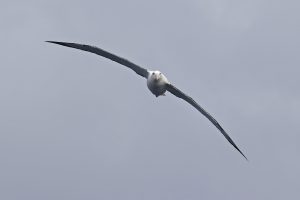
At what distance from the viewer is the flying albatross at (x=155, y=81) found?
68.0 meters

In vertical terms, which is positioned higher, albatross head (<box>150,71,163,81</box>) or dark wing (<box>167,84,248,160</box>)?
dark wing (<box>167,84,248,160</box>)

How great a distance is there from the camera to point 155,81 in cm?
6781

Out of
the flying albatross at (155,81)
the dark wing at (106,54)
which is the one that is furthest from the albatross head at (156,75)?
the dark wing at (106,54)

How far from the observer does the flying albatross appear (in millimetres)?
68000

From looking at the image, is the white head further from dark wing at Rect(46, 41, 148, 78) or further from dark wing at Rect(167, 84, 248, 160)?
dark wing at Rect(46, 41, 148, 78)

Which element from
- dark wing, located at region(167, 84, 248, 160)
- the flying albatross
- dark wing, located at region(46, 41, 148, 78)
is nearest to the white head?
the flying albatross

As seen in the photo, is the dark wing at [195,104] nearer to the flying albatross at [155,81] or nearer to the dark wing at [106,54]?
the flying albatross at [155,81]

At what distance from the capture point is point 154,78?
Answer: 67812 mm

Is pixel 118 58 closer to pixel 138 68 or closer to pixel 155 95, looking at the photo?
pixel 138 68

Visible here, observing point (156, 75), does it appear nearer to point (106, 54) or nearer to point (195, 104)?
point (195, 104)

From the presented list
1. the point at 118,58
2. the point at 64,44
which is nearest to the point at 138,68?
the point at 118,58

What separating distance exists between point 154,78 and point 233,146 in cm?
1237

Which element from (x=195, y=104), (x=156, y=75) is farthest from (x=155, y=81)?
(x=195, y=104)

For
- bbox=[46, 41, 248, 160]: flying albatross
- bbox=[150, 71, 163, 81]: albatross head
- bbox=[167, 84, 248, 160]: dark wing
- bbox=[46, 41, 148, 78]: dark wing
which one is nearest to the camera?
bbox=[150, 71, 163, 81]: albatross head
